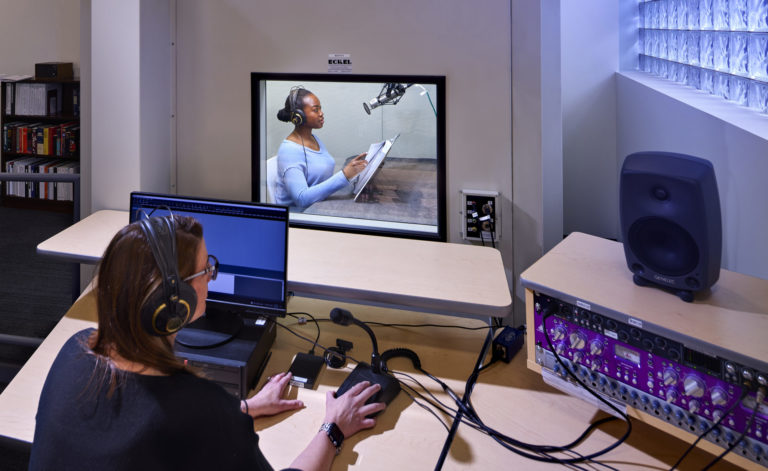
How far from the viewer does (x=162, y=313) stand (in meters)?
0.92

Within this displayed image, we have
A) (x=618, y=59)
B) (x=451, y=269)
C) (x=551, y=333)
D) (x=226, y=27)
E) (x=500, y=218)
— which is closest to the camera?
(x=551, y=333)

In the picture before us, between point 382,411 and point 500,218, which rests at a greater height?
point 500,218

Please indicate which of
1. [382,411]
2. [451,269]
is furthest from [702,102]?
[382,411]

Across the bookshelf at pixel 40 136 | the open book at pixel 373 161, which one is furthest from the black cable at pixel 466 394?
the bookshelf at pixel 40 136

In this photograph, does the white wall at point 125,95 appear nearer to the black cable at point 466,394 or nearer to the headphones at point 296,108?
the headphones at point 296,108

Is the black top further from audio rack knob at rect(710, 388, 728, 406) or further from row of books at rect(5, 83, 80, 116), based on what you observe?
row of books at rect(5, 83, 80, 116)

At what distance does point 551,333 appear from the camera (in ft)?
4.05

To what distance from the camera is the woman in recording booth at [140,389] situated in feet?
2.65

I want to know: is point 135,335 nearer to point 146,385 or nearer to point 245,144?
point 146,385

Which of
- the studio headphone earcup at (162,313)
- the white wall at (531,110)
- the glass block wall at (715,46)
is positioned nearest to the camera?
the studio headphone earcup at (162,313)

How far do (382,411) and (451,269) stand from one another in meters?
0.52

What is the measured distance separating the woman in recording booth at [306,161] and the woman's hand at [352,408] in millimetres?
998

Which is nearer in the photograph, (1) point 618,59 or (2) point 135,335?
(2) point 135,335

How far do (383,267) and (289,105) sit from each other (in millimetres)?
922
